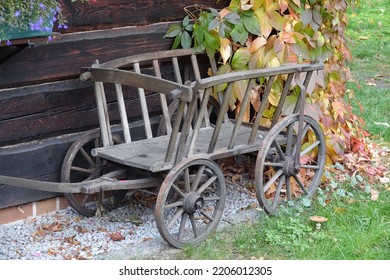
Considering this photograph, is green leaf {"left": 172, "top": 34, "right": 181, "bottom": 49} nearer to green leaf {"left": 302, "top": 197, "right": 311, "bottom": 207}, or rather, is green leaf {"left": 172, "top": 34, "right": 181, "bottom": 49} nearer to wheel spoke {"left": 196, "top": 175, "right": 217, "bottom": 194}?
wheel spoke {"left": 196, "top": 175, "right": 217, "bottom": 194}

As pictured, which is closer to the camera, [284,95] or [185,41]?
[284,95]

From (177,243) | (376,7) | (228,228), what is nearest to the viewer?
(177,243)

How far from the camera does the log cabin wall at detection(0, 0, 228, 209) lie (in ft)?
13.8

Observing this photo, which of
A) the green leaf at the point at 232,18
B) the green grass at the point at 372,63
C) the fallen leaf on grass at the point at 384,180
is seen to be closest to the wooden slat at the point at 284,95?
the green leaf at the point at 232,18

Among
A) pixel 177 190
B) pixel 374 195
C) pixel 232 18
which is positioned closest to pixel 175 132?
pixel 177 190

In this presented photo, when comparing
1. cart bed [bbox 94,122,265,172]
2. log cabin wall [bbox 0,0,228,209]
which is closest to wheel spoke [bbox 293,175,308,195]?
cart bed [bbox 94,122,265,172]

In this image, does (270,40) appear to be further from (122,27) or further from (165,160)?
(165,160)

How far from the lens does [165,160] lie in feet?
13.1

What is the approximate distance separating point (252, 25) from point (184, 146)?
4.03ft

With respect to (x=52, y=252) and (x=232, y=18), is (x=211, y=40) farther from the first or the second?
(x=52, y=252)

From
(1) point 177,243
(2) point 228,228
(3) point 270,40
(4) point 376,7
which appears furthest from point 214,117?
(4) point 376,7

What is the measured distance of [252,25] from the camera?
15.8 ft

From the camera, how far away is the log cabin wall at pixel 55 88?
4.20 meters

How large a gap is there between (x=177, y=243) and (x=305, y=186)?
1.33 meters
